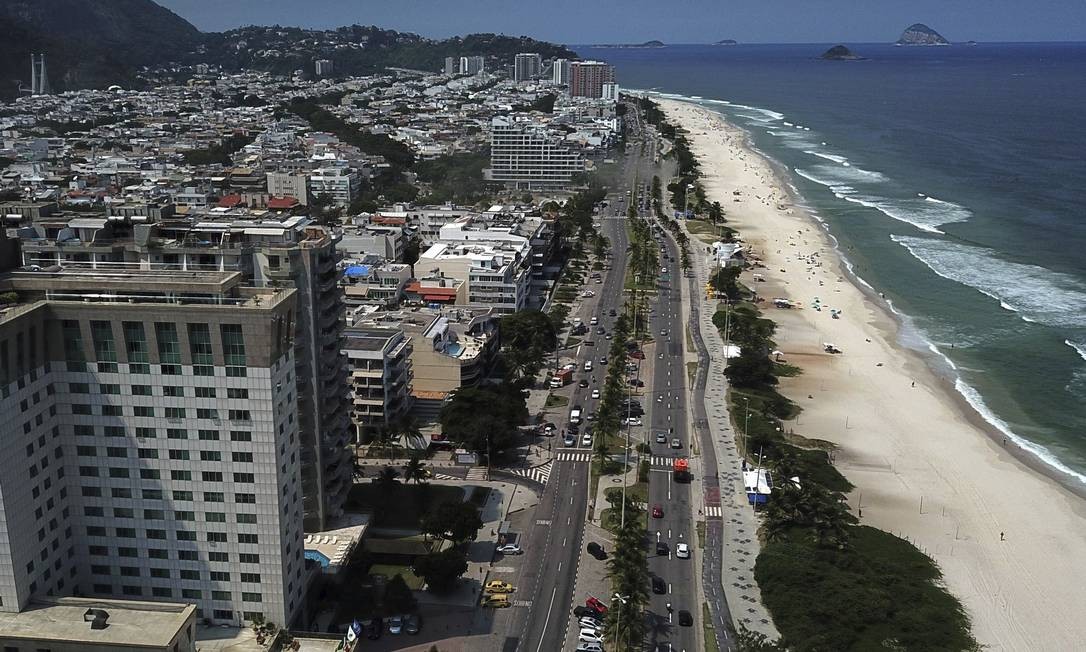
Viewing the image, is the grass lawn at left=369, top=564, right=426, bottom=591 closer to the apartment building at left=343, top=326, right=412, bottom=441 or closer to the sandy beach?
the apartment building at left=343, top=326, right=412, bottom=441

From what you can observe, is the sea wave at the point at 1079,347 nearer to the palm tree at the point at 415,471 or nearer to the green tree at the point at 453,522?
the palm tree at the point at 415,471

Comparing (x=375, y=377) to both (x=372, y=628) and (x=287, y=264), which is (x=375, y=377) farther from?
(x=372, y=628)

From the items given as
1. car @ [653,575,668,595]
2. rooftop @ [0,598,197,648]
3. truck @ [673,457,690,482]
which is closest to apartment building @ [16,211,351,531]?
rooftop @ [0,598,197,648]

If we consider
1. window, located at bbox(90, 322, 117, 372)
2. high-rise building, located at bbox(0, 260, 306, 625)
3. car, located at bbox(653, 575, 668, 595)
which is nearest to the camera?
high-rise building, located at bbox(0, 260, 306, 625)

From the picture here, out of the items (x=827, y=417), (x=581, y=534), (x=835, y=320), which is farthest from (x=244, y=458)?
(x=835, y=320)

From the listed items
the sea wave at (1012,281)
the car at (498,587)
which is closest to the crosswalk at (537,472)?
the car at (498,587)

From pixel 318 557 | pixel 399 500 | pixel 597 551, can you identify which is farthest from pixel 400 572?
pixel 597 551
